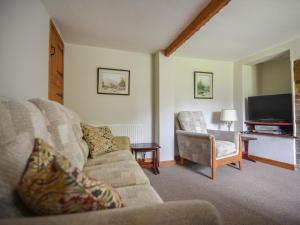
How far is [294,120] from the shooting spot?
8.58 feet

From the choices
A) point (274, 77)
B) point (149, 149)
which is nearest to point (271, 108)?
point (274, 77)

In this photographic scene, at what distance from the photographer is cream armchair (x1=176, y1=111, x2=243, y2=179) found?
7.50ft

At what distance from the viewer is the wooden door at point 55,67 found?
80.4 inches

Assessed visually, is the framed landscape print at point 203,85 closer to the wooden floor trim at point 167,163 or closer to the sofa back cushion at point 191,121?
the sofa back cushion at point 191,121

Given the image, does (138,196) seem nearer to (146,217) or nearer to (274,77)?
(146,217)

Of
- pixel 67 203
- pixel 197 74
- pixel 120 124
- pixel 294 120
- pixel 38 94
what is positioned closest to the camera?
pixel 67 203

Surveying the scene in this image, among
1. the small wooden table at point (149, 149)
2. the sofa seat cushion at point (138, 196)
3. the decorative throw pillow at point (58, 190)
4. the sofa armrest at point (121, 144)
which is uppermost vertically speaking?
the decorative throw pillow at point (58, 190)

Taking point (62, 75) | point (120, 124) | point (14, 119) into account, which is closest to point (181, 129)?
point (120, 124)

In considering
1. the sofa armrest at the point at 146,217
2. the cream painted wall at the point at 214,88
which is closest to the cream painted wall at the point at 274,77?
the cream painted wall at the point at 214,88

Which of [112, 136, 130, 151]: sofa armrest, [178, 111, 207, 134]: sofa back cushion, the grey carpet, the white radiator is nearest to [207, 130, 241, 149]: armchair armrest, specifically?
[178, 111, 207, 134]: sofa back cushion

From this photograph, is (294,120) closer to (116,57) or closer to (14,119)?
(116,57)

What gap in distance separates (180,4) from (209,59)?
210 centimetres

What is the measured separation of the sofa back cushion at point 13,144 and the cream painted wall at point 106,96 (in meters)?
2.15

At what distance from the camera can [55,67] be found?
2238 mm
